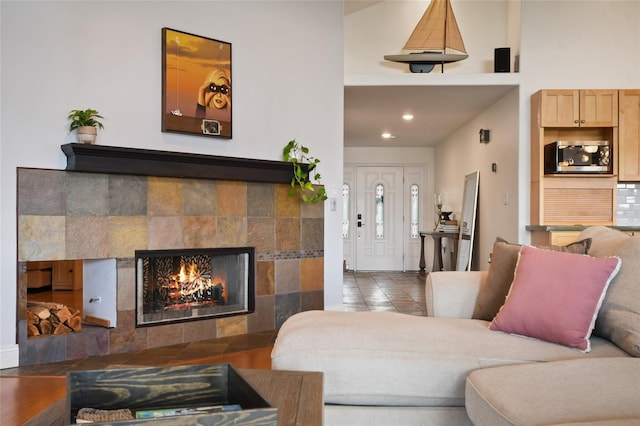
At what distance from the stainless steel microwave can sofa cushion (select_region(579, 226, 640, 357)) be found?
9.85 feet

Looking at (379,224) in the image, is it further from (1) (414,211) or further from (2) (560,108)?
(2) (560,108)

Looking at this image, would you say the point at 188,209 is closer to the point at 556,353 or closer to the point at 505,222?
the point at 556,353

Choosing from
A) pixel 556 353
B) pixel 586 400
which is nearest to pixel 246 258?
pixel 556 353

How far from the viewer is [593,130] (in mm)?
5410

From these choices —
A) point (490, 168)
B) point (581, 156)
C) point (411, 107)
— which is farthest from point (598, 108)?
point (411, 107)

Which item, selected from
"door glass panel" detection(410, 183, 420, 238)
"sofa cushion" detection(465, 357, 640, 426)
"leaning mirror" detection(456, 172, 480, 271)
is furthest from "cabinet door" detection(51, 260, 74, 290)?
"sofa cushion" detection(465, 357, 640, 426)

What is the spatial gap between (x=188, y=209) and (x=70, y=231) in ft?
2.92

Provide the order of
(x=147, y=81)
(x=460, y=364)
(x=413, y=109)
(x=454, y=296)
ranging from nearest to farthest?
1. (x=460, y=364)
2. (x=454, y=296)
3. (x=147, y=81)
4. (x=413, y=109)

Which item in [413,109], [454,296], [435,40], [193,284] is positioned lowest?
[193,284]

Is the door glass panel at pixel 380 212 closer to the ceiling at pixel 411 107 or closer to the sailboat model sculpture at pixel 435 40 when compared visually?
the ceiling at pixel 411 107

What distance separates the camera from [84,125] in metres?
3.61

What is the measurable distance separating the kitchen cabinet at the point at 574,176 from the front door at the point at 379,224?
197 inches

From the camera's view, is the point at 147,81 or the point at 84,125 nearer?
the point at 84,125

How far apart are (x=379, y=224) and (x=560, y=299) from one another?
819 centimetres
